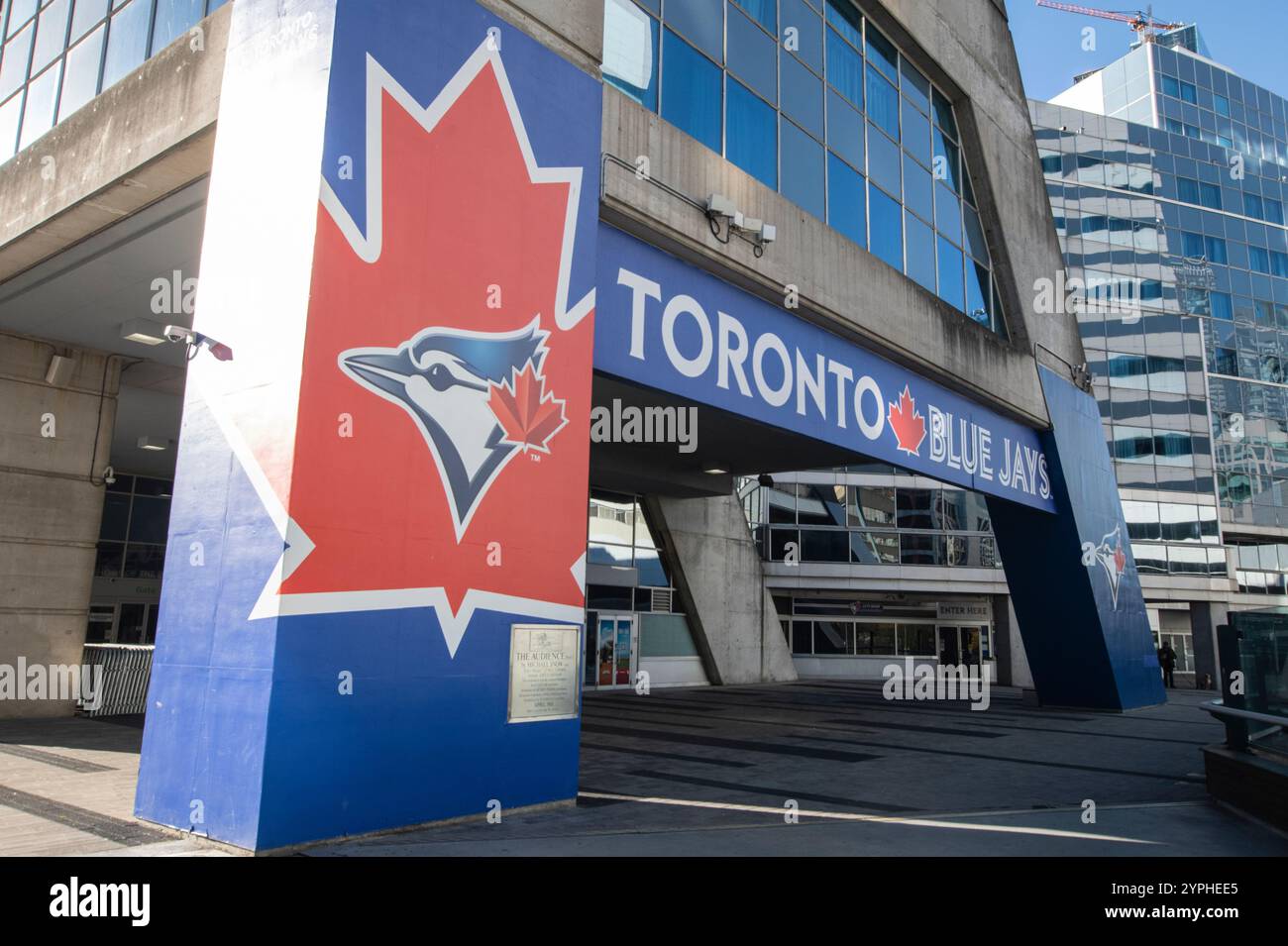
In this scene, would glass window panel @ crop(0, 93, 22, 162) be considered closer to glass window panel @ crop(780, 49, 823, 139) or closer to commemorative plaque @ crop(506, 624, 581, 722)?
commemorative plaque @ crop(506, 624, 581, 722)

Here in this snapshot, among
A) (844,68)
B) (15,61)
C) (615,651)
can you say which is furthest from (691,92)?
(615,651)

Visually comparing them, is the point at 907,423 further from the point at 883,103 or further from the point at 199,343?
the point at 199,343

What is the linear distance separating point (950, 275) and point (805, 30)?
19.6 feet

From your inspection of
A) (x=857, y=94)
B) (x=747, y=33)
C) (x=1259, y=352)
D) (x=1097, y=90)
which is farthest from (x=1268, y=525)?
(x=747, y=33)

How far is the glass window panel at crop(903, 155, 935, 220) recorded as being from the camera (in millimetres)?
17500

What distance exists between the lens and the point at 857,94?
640 inches

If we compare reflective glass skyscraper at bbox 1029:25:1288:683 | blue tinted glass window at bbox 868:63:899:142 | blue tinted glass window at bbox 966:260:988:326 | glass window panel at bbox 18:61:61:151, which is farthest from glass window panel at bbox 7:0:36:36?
reflective glass skyscraper at bbox 1029:25:1288:683

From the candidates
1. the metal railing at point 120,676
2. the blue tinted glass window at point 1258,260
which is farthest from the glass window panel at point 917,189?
the blue tinted glass window at point 1258,260

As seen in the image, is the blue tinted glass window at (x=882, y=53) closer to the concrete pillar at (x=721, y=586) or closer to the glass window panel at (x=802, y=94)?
the glass window panel at (x=802, y=94)

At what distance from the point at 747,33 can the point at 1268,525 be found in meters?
52.2

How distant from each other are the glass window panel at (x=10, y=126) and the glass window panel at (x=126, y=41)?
2598 millimetres

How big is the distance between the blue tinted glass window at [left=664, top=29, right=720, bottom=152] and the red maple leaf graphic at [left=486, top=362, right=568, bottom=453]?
504cm

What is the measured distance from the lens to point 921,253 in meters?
17.5
